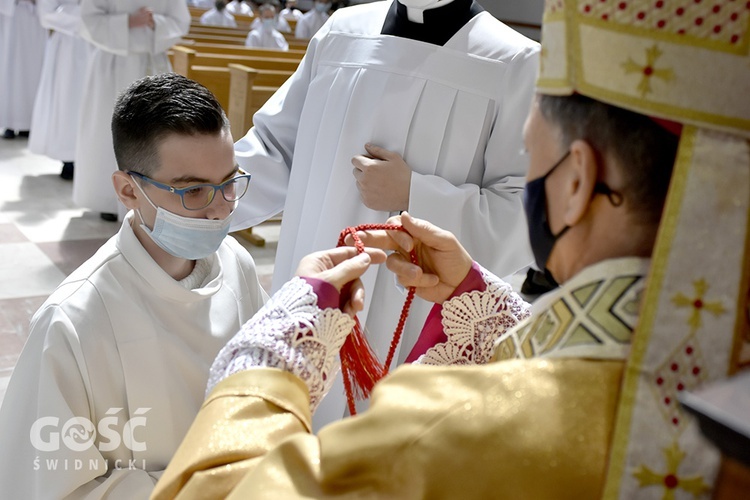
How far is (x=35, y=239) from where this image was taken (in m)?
5.27


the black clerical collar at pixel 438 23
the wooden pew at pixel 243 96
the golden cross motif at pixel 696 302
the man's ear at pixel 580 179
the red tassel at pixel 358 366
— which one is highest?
the black clerical collar at pixel 438 23

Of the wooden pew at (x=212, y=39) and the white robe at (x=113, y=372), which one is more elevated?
the white robe at (x=113, y=372)

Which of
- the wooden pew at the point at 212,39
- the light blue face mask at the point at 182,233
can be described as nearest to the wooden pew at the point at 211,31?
the wooden pew at the point at 212,39

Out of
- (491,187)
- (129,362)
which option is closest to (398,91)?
(491,187)

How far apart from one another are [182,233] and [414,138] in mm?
802

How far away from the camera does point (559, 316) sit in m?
1.02

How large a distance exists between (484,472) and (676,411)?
9.1 inches

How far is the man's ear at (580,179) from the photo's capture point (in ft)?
3.22

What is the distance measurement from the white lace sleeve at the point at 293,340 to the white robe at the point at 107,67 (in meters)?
4.91

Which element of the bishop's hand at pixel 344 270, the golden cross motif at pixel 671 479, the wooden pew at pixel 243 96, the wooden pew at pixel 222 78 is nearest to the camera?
the golden cross motif at pixel 671 479

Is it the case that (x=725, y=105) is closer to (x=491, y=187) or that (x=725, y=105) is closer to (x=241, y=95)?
(x=491, y=187)

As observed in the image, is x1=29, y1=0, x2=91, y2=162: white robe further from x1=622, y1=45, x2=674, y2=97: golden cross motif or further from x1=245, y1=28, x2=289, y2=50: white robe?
x1=622, y1=45, x2=674, y2=97: golden cross motif

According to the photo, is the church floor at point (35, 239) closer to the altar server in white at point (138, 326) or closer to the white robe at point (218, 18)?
the altar server in white at point (138, 326)

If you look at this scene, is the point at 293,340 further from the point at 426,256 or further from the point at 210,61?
the point at 210,61
